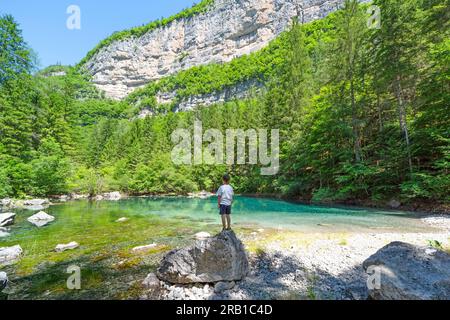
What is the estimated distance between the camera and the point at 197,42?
136875mm

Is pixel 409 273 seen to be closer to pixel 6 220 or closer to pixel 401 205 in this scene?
pixel 401 205

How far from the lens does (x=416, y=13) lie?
16.3 metres

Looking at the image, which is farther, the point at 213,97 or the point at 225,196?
the point at 213,97

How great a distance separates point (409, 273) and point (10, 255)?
38.8 ft

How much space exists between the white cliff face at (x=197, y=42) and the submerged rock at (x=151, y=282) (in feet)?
384

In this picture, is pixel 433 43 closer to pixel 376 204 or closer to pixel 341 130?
pixel 341 130

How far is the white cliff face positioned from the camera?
111812mm

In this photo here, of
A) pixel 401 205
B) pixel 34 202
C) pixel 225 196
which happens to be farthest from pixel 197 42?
pixel 225 196

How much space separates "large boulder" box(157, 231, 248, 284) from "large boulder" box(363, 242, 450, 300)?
3.05m

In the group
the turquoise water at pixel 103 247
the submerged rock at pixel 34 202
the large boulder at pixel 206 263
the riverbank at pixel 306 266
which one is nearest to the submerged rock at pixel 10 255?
the turquoise water at pixel 103 247

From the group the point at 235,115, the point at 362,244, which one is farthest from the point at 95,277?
the point at 235,115

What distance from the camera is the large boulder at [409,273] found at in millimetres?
4578


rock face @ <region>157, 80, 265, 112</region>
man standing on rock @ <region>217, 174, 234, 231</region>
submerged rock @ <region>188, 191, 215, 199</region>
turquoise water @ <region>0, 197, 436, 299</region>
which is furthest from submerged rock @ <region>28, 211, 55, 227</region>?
rock face @ <region>157, 80, 265, 112</region>
